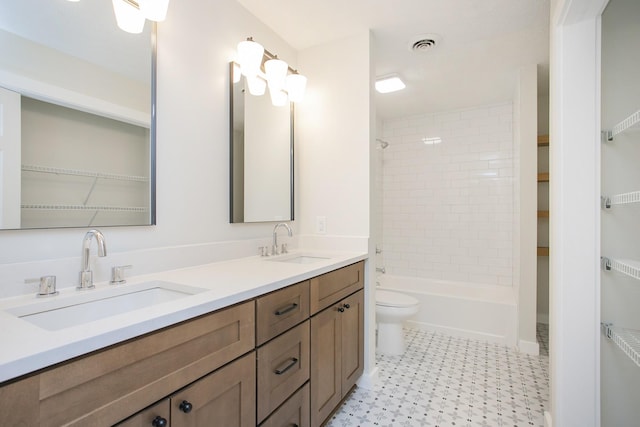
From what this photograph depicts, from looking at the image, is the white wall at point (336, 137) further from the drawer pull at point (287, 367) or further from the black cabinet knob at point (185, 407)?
the black cabinet knob at point (185, 407)

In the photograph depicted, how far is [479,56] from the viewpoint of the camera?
2359mm

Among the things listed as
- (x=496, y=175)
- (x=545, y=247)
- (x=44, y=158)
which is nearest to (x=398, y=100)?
(x=496, y=175)

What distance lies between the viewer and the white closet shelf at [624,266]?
3.74 feet

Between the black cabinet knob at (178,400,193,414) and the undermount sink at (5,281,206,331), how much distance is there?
0.34 metres

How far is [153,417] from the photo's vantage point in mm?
763

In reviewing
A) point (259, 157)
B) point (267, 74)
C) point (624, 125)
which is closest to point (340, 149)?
point (259, 157)

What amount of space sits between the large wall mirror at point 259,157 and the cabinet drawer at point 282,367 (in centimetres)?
77

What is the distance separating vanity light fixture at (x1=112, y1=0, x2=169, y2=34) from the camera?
1.22m

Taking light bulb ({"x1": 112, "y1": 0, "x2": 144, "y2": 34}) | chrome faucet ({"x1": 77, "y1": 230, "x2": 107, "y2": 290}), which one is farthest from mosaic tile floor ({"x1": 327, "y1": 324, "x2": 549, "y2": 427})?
light bulb ({"x1": 112, "y1": 0, "x2": 144, "y2": 34})

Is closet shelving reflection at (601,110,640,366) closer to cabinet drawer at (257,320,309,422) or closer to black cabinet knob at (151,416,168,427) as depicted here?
cabinet drawer at (257,320,309,422)

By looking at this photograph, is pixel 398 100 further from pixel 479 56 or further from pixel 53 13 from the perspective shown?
pixel 53 13

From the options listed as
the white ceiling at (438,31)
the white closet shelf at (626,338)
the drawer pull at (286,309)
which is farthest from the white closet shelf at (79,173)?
the white closet shelf at (626,338)

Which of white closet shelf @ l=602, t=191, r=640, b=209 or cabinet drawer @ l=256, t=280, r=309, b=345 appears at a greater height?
white closet shelf @ l=602, t=191, r=640, b=209

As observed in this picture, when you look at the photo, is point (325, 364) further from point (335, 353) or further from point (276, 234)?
point (276, 234)
